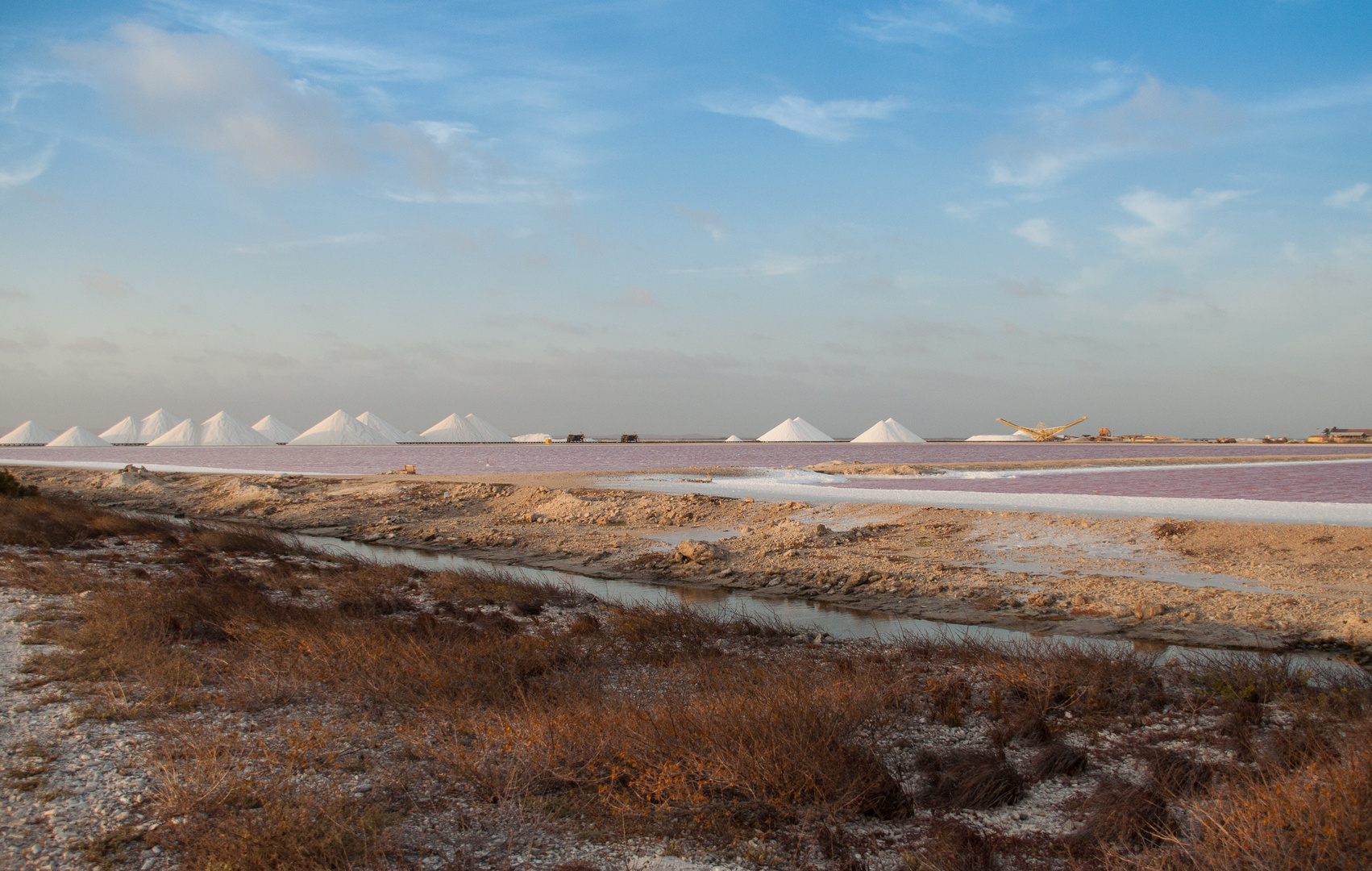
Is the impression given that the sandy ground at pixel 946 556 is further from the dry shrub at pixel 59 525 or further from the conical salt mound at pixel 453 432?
the conical salt mound at pixel 453 432

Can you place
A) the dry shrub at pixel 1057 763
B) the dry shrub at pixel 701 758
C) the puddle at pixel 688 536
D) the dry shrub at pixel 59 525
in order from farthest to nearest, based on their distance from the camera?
the puddle at pixel 688 536
the dry shrub at pixel 59 525
the dry shrub at pixel 1057 763
the dry shrub at pixel 701 758

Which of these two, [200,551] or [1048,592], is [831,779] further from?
[200,551]

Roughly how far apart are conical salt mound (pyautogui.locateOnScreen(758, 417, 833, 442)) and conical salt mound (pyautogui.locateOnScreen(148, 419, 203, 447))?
358 ft

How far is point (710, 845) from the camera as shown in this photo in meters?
4.12

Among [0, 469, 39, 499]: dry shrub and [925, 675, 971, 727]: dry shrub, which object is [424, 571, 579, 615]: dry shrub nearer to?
[925, 675, 971, 727]: dry shrub

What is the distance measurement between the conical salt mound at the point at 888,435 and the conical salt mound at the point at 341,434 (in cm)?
9657

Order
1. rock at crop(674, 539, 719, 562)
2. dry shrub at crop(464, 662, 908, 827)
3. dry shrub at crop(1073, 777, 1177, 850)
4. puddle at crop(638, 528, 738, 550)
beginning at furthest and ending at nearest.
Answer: puddle at crop(638, 528, 738, 550) < rock at crop(674, 539, 719, 562) < dry shrub at crop(464, 662, 908, 827) < dry shrub at crop(1073, 777, 1177, 850)

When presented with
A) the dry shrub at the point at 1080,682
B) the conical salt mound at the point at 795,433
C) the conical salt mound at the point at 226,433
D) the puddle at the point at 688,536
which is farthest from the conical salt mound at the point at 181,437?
the dry shrub at the point at 1080,682

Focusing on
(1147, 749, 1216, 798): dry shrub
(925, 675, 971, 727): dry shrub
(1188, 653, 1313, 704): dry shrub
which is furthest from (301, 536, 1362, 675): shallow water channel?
(1147, 749, 1216, 798): dry shrub

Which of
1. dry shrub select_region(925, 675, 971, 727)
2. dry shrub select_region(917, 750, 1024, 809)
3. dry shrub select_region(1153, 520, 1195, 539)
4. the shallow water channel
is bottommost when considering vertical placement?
the shallow water channel

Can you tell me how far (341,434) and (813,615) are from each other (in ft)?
527

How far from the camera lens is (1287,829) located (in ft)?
11.9

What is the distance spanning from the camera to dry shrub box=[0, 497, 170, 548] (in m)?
15.2

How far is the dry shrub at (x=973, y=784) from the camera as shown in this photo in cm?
471
